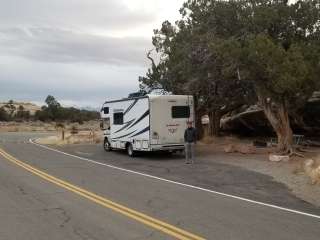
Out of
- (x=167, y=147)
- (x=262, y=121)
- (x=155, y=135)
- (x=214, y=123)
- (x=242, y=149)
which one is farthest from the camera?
(x=214, y=123)

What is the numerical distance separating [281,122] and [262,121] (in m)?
10.9

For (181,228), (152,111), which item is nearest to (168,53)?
(152,111)

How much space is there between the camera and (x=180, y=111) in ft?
90.8

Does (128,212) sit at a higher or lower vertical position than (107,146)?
lower

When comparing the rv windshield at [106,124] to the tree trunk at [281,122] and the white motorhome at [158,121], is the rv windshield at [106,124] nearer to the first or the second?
the white motorhome at [158,121]

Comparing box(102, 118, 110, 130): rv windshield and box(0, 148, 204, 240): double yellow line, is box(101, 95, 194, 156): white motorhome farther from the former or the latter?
box(0, 148, 204, 240): double yellow line

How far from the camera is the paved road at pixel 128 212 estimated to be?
9.42 m

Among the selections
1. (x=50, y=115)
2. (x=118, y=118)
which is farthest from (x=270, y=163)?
(x=50, y=115)

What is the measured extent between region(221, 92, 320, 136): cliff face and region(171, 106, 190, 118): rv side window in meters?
8.52

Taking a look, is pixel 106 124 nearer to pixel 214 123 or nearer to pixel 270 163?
pixel 214 123

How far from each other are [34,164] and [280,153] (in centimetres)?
1030

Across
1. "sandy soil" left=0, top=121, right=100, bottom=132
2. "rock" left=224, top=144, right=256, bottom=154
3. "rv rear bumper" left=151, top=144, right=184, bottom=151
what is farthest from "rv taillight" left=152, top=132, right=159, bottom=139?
"sandy soil" left=0, top=121, right=100, bottom=132

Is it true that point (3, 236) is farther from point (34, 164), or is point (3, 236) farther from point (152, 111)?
point (152, 111)

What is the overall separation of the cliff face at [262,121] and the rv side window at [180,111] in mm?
8515
